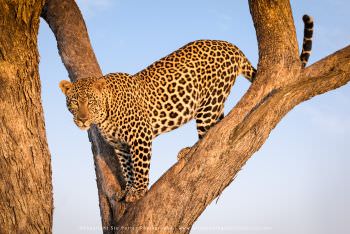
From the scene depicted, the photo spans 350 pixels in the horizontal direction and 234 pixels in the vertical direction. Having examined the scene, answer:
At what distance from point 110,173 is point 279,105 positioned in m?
2.42

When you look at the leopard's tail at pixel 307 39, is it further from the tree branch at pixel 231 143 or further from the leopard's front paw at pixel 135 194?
the leopard's front paw at pixel 135 194

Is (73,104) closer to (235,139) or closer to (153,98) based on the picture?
(153,98)

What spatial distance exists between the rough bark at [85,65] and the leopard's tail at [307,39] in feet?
9.48

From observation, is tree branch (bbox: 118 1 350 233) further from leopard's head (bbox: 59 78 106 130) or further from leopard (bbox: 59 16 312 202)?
leopard's head (bbox: 59 78 106 130)

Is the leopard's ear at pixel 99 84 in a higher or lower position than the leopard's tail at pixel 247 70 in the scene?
lower

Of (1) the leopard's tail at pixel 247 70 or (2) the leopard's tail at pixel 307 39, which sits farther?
(1) the leopard's tail at pixel 247 70

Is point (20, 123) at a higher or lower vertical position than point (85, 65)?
lower

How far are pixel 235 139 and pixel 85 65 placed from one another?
10.4ft

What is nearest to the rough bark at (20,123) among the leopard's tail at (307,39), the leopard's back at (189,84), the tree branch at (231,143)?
the tree branch at (231,143)

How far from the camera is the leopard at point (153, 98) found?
21.2ft

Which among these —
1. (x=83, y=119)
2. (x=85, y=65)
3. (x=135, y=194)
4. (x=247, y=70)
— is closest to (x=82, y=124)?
(x=83, y=119)

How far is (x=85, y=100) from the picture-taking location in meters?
6.29

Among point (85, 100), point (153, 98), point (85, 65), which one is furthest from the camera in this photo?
point (85, 65)

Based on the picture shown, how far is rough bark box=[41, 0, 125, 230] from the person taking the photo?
6922mm
